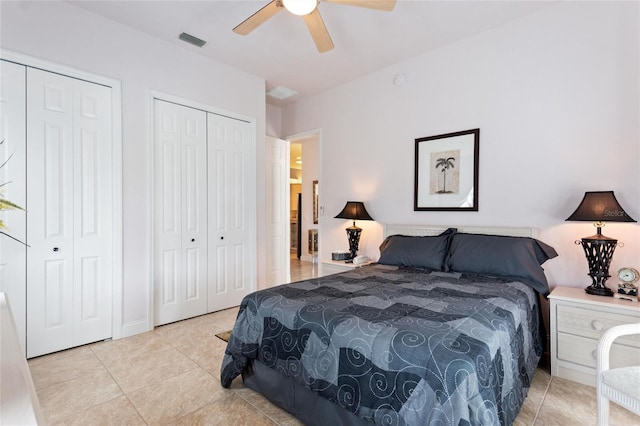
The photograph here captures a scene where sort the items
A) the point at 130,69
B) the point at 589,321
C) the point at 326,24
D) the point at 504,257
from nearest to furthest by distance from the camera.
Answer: the point at 589,321 → the point at 504,257 → the point at 326,24 → the point at 130,69

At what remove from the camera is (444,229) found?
334cm

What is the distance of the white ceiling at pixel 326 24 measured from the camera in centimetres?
274

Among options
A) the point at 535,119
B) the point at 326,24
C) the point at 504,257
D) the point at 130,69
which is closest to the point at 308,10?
the point at 326,24

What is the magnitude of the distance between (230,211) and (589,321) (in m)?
3.53

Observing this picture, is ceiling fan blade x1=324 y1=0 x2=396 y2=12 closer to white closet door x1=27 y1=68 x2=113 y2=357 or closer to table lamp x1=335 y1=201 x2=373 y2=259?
table lamp x1=335 y1=201 x2=373 y2=259

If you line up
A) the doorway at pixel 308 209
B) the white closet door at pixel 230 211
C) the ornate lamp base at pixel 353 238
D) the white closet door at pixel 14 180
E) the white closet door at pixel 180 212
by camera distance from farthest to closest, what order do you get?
1. the doorway at pixel 308 209
2. the ornate lamp base at pixel 353 238
3. the white closet door at pixel 230 211
4. the white closet door at pixel 180 212
5. the white closet door at pixel 14 180

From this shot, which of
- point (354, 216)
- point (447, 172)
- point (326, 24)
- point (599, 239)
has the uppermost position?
point (326, 24)

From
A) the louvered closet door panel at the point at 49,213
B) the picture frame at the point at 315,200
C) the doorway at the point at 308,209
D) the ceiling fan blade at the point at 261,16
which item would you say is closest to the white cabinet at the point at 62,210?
the louvered closet door panel at the point at 49,213

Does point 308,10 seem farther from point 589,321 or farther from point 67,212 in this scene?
point 589,321

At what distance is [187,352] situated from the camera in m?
2.75

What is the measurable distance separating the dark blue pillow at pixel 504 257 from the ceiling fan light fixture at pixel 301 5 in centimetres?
227

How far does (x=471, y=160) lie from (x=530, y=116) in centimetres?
60

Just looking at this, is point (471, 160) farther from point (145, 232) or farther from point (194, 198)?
point (145, 232)

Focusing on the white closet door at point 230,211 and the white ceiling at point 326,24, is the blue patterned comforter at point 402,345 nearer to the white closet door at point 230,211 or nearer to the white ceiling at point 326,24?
the white closet door at point 230,211
